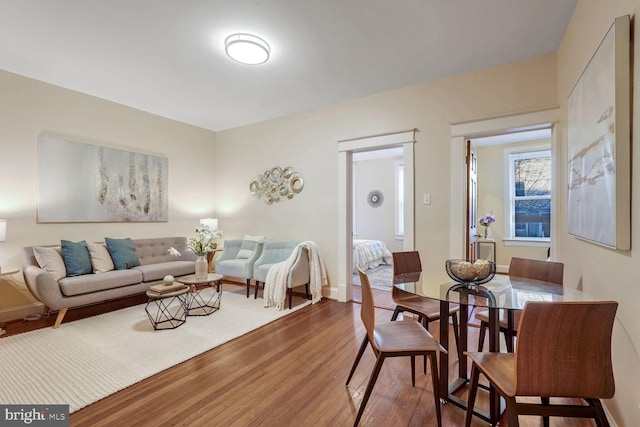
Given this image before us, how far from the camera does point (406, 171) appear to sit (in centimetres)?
356

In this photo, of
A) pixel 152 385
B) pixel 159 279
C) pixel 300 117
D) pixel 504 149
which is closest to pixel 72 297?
pixel 159 279

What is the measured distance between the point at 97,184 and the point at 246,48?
2989mm

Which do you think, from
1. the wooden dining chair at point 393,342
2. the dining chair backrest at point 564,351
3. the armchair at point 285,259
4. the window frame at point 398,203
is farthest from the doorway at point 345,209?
the window frame at point 398,203

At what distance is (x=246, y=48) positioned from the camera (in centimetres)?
260

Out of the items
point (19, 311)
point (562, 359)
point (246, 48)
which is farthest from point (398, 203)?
point (19, 311)

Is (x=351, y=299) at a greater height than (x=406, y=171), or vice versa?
(x=406, y=171)

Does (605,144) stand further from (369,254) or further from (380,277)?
(369,254)

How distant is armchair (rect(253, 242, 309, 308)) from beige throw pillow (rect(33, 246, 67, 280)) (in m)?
2.14

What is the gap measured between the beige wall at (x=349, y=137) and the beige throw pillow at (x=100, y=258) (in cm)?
199

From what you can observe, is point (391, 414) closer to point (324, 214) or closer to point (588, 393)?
point (588, 393)

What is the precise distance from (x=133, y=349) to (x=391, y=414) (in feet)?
7.28

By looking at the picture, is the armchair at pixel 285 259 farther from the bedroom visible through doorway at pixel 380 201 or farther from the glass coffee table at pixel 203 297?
the bedroom visible through doorway at pixel 380 201

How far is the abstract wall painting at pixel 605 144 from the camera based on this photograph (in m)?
1.38

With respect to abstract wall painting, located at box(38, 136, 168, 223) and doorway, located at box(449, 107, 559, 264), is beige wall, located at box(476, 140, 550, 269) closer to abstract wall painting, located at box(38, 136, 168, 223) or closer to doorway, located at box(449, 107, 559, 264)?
doorway, located at box(449, 107, 559, 264)
